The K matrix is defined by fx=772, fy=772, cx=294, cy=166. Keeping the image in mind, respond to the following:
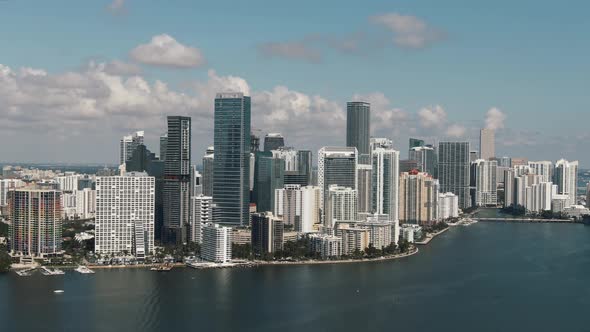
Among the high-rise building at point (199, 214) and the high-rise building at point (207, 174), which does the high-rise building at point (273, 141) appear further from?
the high-rise building at point (199, 214)

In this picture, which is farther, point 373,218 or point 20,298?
point 373,218

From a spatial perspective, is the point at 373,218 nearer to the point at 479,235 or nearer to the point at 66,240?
the point at 479,235

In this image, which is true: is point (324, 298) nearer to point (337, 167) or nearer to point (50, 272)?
point (50, 272)

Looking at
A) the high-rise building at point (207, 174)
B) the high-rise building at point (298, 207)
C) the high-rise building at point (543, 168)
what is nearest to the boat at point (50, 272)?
the high-rise building at point (298, 207)

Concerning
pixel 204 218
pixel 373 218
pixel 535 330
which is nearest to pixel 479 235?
pixel 373 218

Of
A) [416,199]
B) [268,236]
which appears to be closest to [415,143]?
[416,199]
